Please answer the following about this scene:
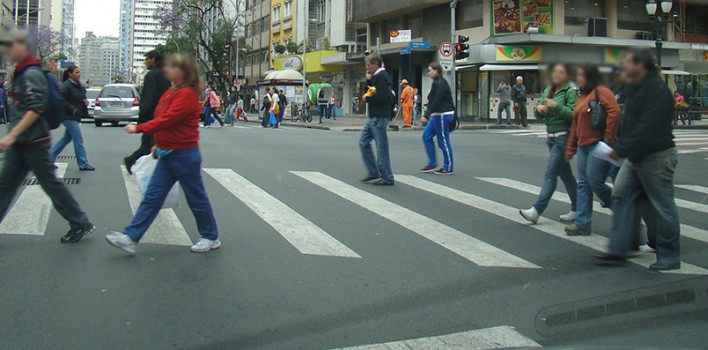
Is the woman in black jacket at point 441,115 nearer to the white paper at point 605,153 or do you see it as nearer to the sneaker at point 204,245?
the white paper at point 605,153

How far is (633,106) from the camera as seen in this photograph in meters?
5.52

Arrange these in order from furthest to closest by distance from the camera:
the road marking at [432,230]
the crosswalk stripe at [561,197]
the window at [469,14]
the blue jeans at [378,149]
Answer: the window at [469,14] → the blue jeans at [378,149] → the crosswalk stripe at [561,197] → the road marking at [432,230]

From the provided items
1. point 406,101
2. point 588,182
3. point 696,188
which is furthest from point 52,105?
point 406,101

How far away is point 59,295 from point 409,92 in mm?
21373

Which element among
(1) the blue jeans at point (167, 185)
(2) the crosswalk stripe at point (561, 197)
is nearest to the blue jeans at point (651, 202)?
(2) the crosswalk stripe at point (561, 197)

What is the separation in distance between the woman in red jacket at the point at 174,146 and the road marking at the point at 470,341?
2.51 meters

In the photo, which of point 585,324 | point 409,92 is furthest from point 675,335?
point 409,92

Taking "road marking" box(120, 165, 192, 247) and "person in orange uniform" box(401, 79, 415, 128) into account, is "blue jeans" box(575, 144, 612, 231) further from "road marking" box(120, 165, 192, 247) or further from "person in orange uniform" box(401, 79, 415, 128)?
"person in orange uniform" box(401, 79, 415, 128)

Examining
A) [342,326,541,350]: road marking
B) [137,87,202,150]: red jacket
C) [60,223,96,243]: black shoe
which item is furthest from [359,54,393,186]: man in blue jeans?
[342,326,541,350]: road marking

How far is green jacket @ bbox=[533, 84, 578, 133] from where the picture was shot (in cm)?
702

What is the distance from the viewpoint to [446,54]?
23344mm

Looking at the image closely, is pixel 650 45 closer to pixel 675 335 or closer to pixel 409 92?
pixel 675 335

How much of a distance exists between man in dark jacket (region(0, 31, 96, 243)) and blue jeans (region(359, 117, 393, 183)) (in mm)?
4891

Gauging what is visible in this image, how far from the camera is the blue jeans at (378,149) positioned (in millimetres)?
10008
